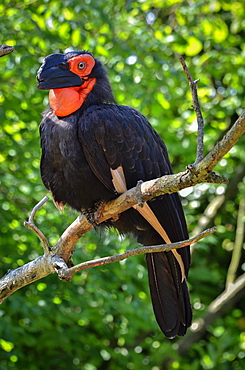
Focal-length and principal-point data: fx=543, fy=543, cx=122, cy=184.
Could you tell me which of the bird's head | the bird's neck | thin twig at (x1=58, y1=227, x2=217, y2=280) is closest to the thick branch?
the bird's head

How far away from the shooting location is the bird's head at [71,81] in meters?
3.33

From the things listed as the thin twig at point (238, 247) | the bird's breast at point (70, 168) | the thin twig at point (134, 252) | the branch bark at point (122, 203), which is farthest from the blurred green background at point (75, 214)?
the thin twig at point (134, 252)

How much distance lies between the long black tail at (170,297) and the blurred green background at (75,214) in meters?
0.77

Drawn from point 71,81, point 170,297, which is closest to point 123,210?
point 170,297

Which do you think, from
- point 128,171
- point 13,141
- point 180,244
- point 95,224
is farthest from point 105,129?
point 13,141

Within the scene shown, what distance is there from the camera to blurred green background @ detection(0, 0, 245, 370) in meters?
4.58

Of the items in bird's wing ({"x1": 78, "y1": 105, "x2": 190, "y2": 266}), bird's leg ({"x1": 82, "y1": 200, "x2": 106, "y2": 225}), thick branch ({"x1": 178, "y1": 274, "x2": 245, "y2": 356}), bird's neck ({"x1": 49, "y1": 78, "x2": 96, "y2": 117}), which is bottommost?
thick branch ({"x1": 178, "y1": 274, "x2": 245, "y2": 356})

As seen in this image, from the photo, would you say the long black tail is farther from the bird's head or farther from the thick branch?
the thick branch

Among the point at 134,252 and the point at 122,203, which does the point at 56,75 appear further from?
the point at 134,252

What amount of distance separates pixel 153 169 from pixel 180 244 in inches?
40.7

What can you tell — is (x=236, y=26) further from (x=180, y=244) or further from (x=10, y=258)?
(x=180, y=244)

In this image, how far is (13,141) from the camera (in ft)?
15.4

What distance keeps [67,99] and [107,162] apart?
503mm

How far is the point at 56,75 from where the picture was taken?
3.34 metres
